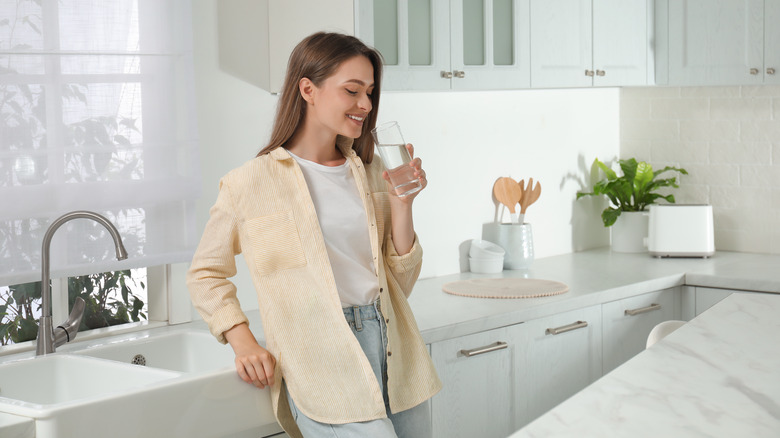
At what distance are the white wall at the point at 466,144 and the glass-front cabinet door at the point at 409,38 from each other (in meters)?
0.36

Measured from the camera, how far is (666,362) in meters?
1.42

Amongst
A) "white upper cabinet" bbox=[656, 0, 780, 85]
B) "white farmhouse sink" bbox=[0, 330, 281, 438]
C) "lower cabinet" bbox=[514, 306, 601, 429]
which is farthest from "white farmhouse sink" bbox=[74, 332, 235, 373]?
"white upper cabinet" bbox=[656, 0, 780, 85]

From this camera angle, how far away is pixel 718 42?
343cm

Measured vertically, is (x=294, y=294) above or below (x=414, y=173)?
below

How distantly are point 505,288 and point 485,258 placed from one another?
38 centimetres

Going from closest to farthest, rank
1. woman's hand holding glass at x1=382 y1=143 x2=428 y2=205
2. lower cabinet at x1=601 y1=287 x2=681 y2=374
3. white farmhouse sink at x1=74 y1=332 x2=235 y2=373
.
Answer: woman's hand holding glass at x1=382 y1=143 x2=428 y2=205 < white farmhouse sink at x1=74 y1=332 x2=235 y2=373 < lower cabinet at x1=601 y1=287 x2=681 y2=374

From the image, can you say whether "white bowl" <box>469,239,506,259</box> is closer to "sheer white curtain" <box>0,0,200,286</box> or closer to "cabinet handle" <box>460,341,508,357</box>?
"cabinet handle" <box>460,341,508,357</box>

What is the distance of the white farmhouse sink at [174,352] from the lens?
2186 millimetres

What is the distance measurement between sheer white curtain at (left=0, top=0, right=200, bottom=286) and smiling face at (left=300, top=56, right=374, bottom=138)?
28.7 inches

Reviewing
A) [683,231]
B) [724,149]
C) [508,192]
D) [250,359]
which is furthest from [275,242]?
[724,149]

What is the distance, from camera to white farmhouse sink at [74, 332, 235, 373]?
2.19m

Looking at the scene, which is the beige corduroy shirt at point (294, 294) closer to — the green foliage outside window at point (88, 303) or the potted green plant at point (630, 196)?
the green foliage outside window at point (88, 303)

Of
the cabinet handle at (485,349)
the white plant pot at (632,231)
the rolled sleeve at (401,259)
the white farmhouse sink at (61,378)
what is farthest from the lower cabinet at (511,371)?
the white plant pot at (632,231)

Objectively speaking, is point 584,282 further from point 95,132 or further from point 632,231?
point 95,132
